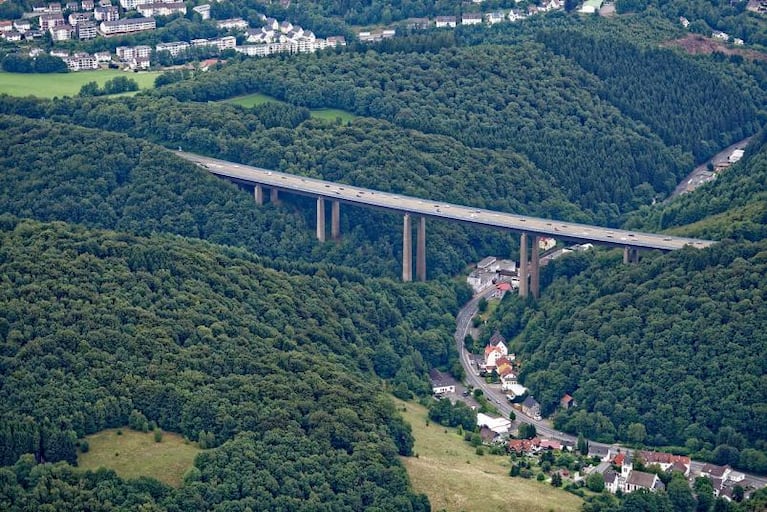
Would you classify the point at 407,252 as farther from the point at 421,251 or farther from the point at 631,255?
the point at 631,255

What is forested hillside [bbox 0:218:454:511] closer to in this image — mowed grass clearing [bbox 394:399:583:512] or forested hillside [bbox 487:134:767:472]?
Result: mowed grass clearing [bbox 394:399:583:512]

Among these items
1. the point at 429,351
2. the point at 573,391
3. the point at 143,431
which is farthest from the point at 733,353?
the point at 143,431

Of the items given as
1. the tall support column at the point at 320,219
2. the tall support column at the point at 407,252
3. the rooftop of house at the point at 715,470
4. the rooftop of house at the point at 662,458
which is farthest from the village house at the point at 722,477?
the tall support column at the point at 320,219

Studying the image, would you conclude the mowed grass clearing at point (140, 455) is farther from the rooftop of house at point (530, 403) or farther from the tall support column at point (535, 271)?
the tall support column at point (535, 271)

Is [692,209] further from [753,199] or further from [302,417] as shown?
[302,417]

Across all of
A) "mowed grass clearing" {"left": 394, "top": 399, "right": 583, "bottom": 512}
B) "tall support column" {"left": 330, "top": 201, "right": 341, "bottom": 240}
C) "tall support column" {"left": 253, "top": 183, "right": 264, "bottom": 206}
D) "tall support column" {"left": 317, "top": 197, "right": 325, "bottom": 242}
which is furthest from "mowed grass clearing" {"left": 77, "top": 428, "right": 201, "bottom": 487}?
"tall support column" {"left": 253, "top": 183, "right": 264, "bottom": 206}

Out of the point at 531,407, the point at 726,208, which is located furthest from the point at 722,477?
the point at 726,208
